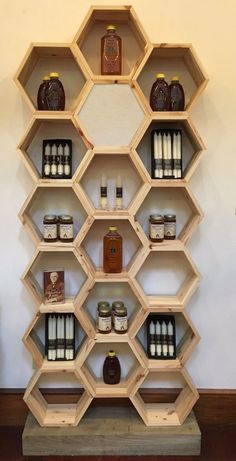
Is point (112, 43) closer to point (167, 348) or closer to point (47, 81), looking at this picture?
point (47, 81)

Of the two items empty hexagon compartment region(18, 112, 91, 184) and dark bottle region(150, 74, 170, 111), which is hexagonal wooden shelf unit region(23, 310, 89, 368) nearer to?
empty hexagon compartment region(18, 112, 91, 184)

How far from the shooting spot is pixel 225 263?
1938mm

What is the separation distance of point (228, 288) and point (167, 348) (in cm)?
41

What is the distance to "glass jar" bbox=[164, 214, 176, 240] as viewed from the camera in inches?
71.5

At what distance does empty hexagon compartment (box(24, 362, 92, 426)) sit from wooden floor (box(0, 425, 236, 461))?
0.15 metres

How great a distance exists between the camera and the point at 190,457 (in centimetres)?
177

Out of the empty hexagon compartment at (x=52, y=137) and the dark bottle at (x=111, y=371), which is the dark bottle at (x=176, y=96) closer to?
the empty hexagon compartment at (x=52, y=137)

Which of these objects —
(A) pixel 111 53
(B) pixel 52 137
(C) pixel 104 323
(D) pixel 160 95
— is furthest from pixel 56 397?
(A) pixel 111 53

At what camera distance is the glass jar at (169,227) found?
1.82m

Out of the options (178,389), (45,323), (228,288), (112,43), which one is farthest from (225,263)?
(112,43)

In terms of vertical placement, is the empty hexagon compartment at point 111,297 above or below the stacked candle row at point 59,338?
above

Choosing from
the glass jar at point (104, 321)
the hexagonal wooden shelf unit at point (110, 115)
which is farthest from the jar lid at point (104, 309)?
the hexagonal wooden shelf unit at point (110, 115)

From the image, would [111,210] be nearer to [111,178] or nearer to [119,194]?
[119,194]

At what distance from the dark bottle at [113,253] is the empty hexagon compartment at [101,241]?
0.30ft
